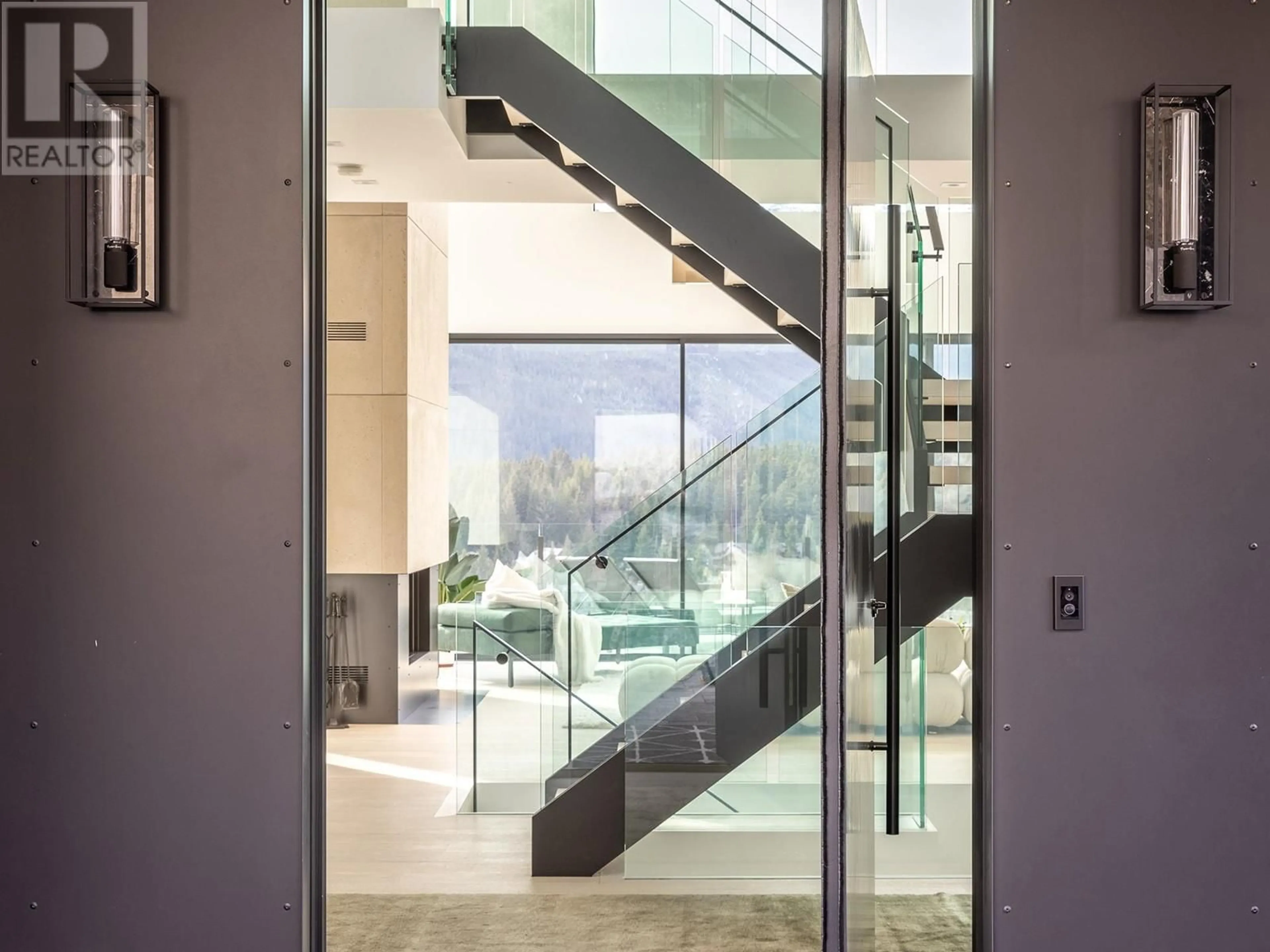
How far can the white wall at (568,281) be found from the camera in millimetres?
8719

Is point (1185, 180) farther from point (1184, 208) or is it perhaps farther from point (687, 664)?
point (687, 664)

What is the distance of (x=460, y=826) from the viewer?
4.18 metres

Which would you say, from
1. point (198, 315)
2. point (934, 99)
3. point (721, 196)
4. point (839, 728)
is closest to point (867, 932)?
point (839, 728)

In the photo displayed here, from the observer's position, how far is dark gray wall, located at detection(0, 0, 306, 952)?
1973mm

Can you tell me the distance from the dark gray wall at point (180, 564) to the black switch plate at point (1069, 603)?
1.44 m

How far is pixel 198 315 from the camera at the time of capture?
1988 millimetres

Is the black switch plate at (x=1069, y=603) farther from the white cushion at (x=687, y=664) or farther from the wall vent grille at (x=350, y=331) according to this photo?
the wall vent grille at (x=350, y=331)

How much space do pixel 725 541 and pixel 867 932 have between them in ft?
6.97

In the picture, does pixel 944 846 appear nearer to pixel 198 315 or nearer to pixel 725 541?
pixel 725 541

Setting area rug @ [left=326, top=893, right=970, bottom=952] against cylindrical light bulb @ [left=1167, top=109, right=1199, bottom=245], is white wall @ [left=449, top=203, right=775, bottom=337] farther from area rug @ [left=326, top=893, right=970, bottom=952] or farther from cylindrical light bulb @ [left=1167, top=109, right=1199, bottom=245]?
cylindrical light bulb @ [left=1167, top=109, right=1199, bottom=245]

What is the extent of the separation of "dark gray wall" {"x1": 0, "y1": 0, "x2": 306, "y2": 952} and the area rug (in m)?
1.19

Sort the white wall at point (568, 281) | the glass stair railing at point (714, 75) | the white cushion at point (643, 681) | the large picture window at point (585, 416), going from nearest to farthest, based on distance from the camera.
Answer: the white cushion at point (643, 681) → the glass stair railing at point (714, 75) → the white wall at point (568, 281) → the large picture window at point (585, 416)

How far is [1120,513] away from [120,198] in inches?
78.0

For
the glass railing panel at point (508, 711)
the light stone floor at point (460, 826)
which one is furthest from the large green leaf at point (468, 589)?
the glass railing panel at point (508, 711)
